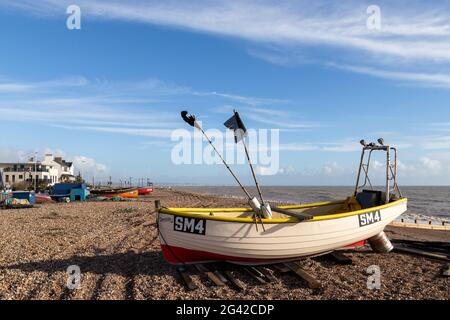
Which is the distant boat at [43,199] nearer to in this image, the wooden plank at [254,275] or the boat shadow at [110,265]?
the boat shadow at [110,265]

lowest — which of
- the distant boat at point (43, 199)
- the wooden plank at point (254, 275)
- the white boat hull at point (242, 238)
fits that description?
the distant boat at point (43, 199)

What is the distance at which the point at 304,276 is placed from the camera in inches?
400

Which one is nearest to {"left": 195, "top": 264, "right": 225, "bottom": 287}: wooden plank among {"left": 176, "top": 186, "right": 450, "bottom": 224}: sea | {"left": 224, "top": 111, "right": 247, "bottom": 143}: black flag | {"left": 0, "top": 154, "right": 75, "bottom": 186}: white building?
{"left": 224, "top": 111, "right": 247, "bottom": 143}: black flag

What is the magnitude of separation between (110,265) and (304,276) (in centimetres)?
623

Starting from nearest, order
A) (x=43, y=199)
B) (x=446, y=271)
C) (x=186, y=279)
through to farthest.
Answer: (x=186, y=279)
(x=446, y=271)
(x=43, y=199)

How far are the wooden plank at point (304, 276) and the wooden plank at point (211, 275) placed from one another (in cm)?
228

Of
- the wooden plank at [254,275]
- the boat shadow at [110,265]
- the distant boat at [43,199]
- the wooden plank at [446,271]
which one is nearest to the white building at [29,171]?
the distant boat at [43,199]

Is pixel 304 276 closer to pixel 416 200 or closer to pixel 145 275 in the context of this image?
pixel 145 275

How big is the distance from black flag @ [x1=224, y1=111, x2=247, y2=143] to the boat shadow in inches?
183

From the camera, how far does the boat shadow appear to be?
11.1 m

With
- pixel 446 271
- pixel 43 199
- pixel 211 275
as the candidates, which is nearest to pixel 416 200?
pixel 43 199

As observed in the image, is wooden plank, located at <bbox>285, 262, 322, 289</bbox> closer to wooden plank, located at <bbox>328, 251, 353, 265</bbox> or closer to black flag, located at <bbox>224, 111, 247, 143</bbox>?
wooden plank, located at <bbox>328, 251, 353, 265</bbox>

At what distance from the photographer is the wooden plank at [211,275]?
9.77m
